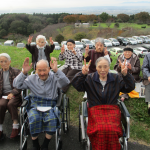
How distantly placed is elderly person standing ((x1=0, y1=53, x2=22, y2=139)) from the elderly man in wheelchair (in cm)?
40

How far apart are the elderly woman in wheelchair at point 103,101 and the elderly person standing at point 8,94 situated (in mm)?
1320

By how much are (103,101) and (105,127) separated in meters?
0.47

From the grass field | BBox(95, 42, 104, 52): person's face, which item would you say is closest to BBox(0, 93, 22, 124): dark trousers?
the grass field

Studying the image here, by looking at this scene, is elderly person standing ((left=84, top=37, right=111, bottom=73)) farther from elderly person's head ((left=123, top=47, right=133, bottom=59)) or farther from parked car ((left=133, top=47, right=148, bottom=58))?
parked car ((left=133, top=47, right=148, bottom=58))

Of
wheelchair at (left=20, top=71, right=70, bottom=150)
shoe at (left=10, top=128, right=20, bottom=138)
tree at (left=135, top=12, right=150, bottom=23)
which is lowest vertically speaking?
shoe at (left=10, top=128, right=20, bottom=138)

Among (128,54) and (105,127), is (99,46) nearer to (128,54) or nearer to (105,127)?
(128,54)

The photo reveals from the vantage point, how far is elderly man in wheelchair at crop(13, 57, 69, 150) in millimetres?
2512

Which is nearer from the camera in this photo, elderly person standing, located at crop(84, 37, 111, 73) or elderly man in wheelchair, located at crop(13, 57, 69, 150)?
elderly man in wheelchair, located at crop(13, 57, 69, 150)

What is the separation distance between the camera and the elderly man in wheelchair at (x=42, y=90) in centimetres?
251

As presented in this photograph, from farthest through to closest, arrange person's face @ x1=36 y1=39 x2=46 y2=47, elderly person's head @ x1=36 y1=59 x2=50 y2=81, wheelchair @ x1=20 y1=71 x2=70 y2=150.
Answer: person's face @ x1=36 y1=39 x2=46 y2=47 < elderly person's head @ x1=36 y1=59 x2=50 y2=81 < wheelchair @ x1=20 y1=71 x2=70 y2=150

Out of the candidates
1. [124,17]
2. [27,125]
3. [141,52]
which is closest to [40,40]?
[27,125]

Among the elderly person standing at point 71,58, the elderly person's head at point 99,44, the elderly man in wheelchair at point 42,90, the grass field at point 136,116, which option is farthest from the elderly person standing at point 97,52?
the elderly man in wheelchair at point 42,90

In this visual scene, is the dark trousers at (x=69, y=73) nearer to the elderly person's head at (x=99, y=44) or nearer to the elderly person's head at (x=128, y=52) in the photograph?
the elderly person's head at (x=99, y=44)

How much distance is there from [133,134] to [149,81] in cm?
131
